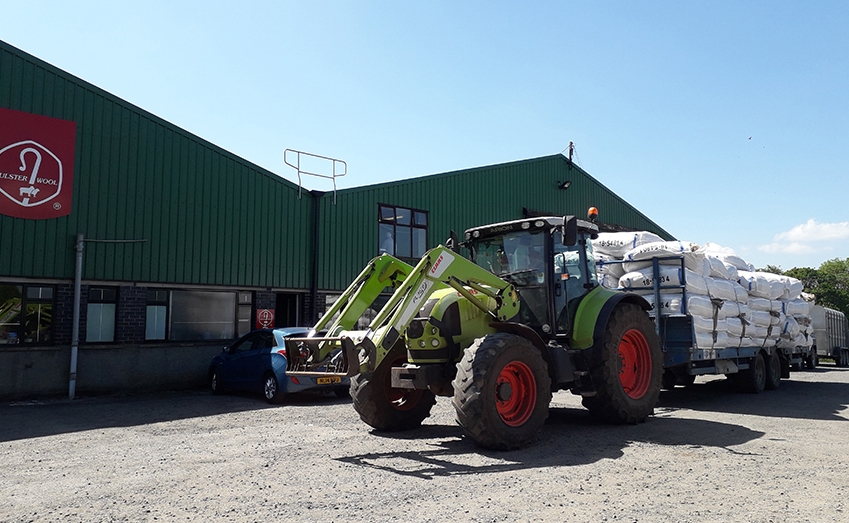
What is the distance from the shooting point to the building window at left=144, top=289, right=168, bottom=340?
49.2 ft

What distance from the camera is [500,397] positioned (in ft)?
24.0

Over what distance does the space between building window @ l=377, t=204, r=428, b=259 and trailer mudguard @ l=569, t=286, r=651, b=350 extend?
35.6 feet

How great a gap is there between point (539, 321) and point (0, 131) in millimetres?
11554

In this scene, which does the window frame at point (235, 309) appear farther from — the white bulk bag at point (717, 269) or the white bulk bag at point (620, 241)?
the white bulk bag at point (717, 269)

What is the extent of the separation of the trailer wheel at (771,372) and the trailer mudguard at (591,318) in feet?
21.9

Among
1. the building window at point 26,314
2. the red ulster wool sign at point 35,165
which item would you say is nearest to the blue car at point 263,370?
the building window at point 26,314

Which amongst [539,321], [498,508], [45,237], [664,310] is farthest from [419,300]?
[45,237]

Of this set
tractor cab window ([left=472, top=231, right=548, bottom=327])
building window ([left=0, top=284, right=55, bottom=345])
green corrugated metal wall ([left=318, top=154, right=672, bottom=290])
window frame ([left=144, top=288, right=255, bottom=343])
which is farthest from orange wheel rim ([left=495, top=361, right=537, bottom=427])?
green corrugated metal wall ([left=318, top=154, right=672, bottom=290])

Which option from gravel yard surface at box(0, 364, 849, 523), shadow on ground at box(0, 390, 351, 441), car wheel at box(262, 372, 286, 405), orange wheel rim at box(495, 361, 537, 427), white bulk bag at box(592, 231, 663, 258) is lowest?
shadow on ground at box(0, 390, 351, 441)

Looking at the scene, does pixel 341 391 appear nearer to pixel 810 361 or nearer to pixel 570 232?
pixel 570 232

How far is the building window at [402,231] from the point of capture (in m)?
19.5

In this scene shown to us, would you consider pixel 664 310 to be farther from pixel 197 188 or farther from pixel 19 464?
pixel 197 188

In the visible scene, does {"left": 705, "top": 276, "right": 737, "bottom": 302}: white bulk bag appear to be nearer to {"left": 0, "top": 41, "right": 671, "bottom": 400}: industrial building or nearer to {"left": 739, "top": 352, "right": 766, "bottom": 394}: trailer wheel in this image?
{"left": 739, "top": 352, "right": 766, "bottom": 394}: trailer wheel

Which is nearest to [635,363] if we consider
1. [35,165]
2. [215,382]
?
[215,382]
